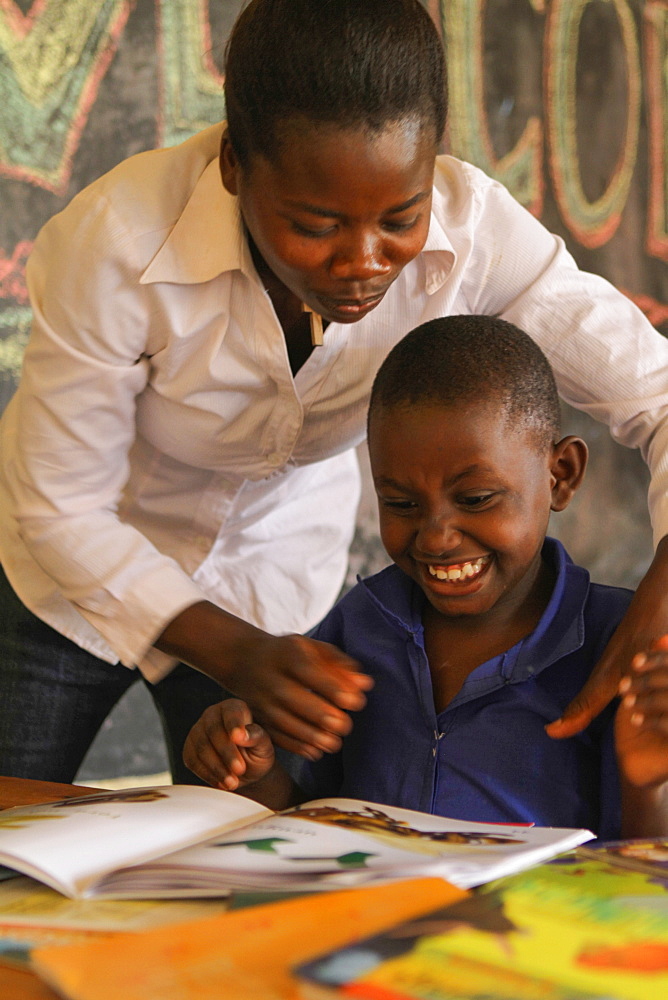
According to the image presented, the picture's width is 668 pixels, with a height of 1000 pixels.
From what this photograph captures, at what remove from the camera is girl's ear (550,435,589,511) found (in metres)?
1.07

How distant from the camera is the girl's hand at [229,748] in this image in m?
0.97

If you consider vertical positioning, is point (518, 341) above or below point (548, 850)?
above

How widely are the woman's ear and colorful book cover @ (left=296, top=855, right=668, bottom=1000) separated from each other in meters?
0.73

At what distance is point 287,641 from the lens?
94 cm

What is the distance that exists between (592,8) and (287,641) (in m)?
2.11

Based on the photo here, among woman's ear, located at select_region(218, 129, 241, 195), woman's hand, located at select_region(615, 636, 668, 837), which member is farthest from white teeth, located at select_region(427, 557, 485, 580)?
woman's ear, located at select_region(218, 129, 241, 195)

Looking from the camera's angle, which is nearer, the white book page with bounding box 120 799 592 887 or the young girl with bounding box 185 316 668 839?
the white book page with bounding box 120 799 592 887

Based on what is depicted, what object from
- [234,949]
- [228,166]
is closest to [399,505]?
[228,166]

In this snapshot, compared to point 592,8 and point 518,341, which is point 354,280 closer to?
point 518,341

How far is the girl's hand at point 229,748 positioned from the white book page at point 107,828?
85 millimetres

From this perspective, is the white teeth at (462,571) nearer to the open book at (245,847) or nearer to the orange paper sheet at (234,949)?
the open book at (245,847)

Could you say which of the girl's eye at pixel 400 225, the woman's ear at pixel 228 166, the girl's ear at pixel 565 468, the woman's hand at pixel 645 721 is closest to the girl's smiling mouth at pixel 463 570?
the girl's ear at pixel 565 468

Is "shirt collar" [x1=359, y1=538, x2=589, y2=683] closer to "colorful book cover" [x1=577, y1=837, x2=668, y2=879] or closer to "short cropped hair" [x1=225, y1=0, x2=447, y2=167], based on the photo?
"colorful book cover" [x1=577, y1=837, x2=668, y2=879]

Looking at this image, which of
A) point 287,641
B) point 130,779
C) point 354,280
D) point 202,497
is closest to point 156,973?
point 287,641
